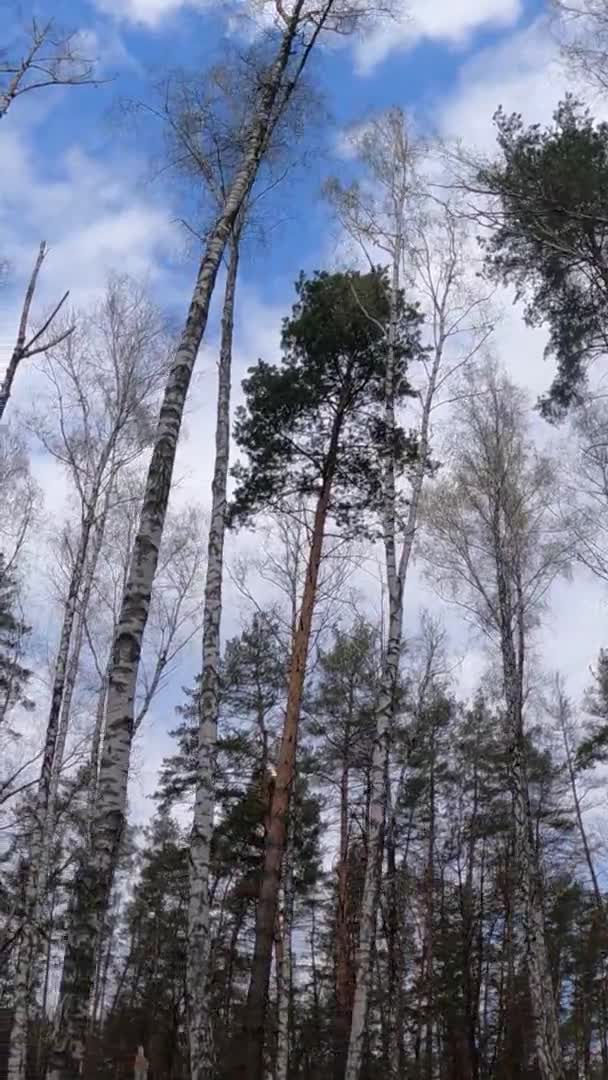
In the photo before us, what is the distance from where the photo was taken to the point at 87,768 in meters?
15.0

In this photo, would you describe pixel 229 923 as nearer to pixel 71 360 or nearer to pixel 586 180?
pixel 71 360

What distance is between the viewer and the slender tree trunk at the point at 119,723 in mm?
4461

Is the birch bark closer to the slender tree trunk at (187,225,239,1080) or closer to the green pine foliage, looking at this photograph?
the slender tree trunk at (187,225,239,1080)

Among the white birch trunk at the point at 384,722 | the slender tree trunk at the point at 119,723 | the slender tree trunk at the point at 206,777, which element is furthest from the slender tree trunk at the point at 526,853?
the slender tree trunk at the point at 119,723

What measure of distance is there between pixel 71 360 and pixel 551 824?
16.1 metres

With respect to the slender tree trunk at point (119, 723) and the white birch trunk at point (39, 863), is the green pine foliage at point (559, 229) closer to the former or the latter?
the slender tree trunk at point (119, 723)

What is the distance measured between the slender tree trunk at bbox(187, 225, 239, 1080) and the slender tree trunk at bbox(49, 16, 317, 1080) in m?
1.79

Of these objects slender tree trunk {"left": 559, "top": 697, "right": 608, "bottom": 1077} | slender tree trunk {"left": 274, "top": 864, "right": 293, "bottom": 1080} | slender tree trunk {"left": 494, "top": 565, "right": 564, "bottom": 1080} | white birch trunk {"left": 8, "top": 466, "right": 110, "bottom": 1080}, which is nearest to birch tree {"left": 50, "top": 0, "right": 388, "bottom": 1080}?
white birch trunk {"left": 8, "top": 466, "right": 110, "bottom": 1080}

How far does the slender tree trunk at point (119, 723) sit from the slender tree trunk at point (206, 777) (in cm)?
179

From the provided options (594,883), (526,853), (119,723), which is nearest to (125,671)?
(119,723)

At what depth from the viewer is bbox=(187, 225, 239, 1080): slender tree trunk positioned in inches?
281

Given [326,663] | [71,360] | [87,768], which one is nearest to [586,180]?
[71,360]

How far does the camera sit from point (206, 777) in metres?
7.73

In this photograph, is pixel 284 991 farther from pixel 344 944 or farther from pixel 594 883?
pixel 594 883
